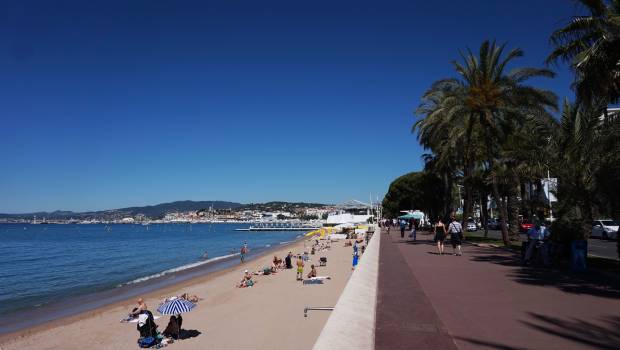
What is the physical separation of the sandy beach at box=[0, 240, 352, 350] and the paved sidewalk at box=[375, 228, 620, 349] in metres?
2.87

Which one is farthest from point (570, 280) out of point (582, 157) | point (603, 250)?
point (603, 250)

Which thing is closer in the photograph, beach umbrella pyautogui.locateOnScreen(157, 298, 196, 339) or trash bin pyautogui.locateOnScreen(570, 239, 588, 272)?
beach umbrella pyautogui.locateOnScreen(157, 298, 196, 339)

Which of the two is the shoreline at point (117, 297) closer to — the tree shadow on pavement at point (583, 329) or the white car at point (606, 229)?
the tree shadow on pavement at point (583, 329)

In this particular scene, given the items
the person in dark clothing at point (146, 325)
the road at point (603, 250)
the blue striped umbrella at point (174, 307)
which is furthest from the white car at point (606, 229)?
the person in dark clothing at point (146, 325)

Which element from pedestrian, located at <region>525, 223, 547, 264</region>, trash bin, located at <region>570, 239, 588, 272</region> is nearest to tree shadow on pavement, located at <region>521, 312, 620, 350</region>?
trash bin, located at <region>570, 239, 588, 272</region>

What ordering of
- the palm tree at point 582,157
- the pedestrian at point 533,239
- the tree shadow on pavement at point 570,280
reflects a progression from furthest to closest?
1. the palm tree at point 582,157
2. the pedestrian at point 533,239
3. the tree shadow on pavement at point 570,280

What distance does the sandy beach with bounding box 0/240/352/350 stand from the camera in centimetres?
1122

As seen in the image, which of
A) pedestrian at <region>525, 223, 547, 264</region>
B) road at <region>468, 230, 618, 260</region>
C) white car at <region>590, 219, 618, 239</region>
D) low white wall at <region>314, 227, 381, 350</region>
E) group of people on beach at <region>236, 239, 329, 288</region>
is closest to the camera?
low white wall at <region>314, 227, 381, 350</region>

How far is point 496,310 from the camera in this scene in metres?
7.25

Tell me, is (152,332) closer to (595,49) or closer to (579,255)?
(579,255)

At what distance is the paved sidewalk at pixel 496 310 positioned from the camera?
5484 millimetres

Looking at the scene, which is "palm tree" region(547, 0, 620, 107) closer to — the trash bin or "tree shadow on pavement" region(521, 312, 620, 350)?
the trash bin

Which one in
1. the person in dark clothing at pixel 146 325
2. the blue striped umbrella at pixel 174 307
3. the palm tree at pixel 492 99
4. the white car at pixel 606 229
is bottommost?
the person in dark clothing at pixel 146 325

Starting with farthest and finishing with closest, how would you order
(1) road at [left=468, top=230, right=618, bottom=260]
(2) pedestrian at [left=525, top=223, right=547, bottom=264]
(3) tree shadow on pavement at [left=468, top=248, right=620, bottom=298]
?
1. (1) road at [left=468, top=230, right=618, bottom=260]
2. (2) pedestrian at [left=525, top=223, right=547, bottom=264]
3. (3) tree shadow on pavement at [left=468, top=248, right=620, bottom=298]
